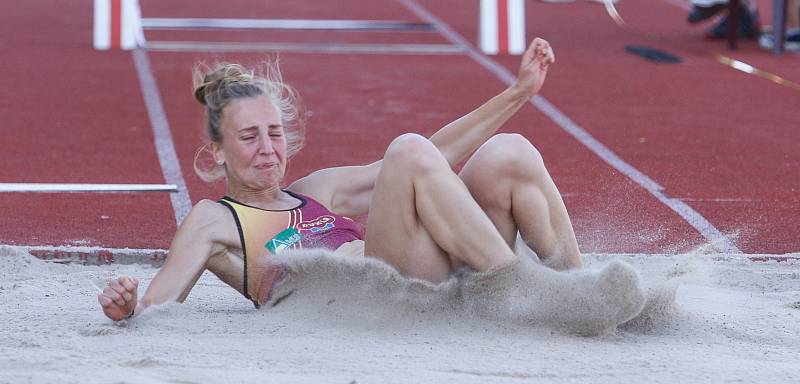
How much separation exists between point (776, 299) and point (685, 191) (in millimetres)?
1905

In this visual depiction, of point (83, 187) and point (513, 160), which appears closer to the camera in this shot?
point (513, 160)

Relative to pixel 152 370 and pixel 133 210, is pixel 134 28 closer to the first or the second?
pixel 133 210

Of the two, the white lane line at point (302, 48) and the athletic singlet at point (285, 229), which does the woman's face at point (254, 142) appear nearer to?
the athletic singlet at point (285, 229)

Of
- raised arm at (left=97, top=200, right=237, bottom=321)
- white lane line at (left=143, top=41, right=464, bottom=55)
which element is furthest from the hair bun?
white lane line at (left=143, top=41, right=464, bottom=55)

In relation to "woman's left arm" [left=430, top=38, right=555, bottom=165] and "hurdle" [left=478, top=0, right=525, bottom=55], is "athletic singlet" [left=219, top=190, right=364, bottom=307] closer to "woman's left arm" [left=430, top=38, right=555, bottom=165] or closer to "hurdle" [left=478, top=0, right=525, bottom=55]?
"woman's left arm" [left=430, top=38, right=555, bottom=165]

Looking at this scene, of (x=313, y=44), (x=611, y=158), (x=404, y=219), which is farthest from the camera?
(x=313, y=44)

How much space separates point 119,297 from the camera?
3.38 meters

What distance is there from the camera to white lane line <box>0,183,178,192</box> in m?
5.87

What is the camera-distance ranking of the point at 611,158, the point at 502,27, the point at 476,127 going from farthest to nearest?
the point at 502,27 < the point at 611,158 < the point at 476,127

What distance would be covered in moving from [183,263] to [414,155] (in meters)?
0.67

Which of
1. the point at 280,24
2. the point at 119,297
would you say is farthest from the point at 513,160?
the point at 280,24

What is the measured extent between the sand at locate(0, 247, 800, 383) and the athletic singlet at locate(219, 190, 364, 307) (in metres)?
0.13

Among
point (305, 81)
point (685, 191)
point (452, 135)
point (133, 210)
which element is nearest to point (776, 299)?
point (452, 135)

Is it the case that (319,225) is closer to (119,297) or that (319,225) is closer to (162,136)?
(119,297)
